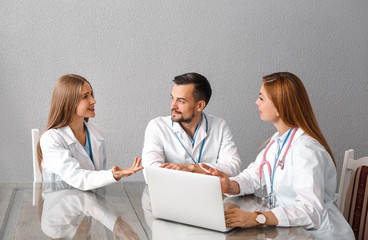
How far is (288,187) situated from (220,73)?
1.87 m

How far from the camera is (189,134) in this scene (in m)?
2.92

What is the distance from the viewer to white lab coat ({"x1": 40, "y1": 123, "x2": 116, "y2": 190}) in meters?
2.27

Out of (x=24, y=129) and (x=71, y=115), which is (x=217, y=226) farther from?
(x=24, y=129)

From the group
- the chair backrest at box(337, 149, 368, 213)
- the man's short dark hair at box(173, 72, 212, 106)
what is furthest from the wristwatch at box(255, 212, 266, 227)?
the man's short dark hair at box(173, 72, 212, 106)

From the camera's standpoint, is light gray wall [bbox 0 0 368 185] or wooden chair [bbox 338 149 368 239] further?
light gray wall [bbox 0 0 368 185]

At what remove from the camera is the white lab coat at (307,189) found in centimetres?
184

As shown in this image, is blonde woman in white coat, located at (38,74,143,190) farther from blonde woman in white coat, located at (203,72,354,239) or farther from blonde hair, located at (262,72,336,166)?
blonde hair, located at (262,72,336,166)

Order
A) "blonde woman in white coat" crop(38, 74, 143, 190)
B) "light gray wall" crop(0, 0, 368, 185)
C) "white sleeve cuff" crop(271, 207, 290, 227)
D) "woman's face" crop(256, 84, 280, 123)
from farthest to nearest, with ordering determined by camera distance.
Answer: "light gray wall" crop(0, 0, 368, 185)
"blonde woman in white coat" crop(38, 74, 143, 190)
"woman's face" crop(256, 84, 280, 123)
"white sleeve cuff" crop(271, 207, 290, 227)

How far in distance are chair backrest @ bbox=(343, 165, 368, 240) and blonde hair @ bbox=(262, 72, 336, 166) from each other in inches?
12.7

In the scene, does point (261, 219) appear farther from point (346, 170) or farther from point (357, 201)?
point (346, 170)

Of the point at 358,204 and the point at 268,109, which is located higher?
the point at 268,109

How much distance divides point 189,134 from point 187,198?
124 centimetres

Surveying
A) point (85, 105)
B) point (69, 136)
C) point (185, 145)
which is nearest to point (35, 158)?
point (69, 136)

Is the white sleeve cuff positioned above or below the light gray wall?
below
